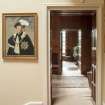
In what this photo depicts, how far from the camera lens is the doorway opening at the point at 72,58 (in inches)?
258

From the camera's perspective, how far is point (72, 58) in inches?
563

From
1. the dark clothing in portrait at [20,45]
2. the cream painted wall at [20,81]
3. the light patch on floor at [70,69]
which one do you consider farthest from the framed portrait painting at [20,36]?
the light patch on floor at [70,69]

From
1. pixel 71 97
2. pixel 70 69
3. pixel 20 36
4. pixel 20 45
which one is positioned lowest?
pixel 71 97

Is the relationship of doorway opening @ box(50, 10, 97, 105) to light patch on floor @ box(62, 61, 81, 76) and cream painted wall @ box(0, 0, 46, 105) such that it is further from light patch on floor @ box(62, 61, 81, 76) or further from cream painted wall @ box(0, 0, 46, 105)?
cream painted wall @ box(0, 0, 46, 105)

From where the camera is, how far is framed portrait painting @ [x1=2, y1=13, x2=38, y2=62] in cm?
437

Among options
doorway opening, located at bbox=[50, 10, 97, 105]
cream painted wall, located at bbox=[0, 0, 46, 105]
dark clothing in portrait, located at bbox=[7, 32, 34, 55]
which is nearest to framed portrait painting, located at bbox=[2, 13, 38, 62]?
dark clothing in portrait, located at bbox=[7, 32, 34, 55]

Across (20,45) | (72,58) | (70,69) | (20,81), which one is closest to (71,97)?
(20,81)

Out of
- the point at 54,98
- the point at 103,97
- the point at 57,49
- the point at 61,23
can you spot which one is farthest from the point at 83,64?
the point at 103,97

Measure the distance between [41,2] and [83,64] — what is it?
271 inches

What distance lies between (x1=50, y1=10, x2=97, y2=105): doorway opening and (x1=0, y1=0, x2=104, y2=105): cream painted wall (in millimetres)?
1247

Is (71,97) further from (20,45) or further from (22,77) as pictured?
(20,45)

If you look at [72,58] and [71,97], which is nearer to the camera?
[71,97]

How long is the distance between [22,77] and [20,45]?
21.9 inches

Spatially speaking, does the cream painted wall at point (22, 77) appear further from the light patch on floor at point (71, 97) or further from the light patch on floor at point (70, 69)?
the light patch on floor at point (70, 69)
